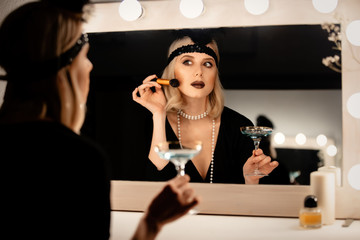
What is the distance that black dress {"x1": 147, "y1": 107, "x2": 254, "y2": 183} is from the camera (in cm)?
133

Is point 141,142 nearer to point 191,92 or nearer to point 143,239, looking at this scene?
point 191,92

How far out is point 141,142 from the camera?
4.57ft

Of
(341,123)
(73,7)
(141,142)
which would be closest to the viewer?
(73,7)

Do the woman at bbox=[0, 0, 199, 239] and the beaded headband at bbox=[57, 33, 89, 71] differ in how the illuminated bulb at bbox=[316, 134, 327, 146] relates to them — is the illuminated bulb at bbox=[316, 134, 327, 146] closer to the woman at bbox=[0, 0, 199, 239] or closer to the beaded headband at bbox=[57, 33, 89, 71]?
the woman at bbox=[0, 0, 199, 239]

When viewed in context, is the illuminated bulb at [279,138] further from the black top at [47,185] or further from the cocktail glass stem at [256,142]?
the black top at [47,185]

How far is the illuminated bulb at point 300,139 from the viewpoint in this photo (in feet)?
4.21

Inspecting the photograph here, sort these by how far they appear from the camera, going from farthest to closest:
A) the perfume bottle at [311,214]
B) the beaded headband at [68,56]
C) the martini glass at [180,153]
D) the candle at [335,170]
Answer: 1. the candle at [335,170]
2. the perfume bottle at [311,214]
3. the martini glass at [180,153]
4. the beaded headband at [68,56]

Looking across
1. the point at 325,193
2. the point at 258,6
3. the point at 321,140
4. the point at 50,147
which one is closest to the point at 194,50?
the point at 258,6

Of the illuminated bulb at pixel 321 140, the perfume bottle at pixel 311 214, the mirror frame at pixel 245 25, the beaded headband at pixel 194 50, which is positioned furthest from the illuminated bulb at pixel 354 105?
the beaded headband at pixel 194 50

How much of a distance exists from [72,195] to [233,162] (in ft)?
2.56

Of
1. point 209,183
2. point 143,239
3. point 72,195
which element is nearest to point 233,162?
point 209,183

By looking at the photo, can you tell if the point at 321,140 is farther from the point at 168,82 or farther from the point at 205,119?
the point at 168,82

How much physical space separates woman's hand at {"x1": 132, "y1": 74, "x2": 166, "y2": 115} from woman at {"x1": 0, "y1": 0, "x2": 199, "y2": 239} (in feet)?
1.94

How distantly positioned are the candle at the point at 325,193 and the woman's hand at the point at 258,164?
146 mm
